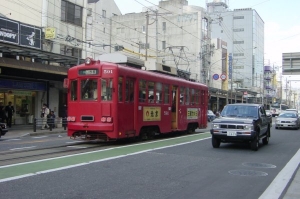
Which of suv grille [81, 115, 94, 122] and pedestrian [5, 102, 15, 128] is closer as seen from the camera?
suv grille [81, 115, 94, 122]

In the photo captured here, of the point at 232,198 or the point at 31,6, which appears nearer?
the point at 232,198

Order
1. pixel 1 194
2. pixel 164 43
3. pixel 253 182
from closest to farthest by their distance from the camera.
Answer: pixel 1 194
pixel 253 182
pixel 164 43

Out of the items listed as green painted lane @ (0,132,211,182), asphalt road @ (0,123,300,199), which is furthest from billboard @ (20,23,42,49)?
asphalt road @ (0,123,300,199)

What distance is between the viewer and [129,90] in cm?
1453

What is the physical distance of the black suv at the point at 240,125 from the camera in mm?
13320

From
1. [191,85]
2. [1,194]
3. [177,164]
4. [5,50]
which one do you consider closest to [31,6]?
[5,50]

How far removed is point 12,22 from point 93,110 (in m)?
13.0

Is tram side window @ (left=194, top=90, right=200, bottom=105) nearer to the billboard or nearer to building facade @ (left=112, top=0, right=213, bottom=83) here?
the billboard

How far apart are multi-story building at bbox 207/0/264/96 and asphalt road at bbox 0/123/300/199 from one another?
8015 centimetres

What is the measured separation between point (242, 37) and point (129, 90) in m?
86.0

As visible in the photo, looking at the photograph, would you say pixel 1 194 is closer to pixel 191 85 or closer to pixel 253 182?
pixel 253 182

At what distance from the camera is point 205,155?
12.4 metres

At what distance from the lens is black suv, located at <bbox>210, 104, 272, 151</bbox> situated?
13320 millimetres

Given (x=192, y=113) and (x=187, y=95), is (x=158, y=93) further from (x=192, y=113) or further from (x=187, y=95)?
(x=192, y=113)
